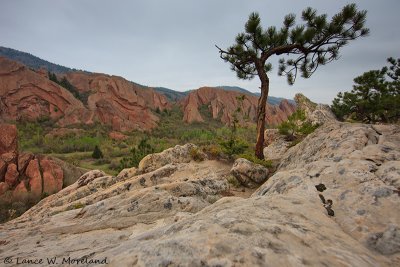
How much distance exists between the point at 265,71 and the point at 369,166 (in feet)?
27.0

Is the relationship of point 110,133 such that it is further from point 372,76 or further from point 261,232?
point 261,232

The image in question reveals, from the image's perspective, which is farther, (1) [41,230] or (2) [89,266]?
(1) [41,230]

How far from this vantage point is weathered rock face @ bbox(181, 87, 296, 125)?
3831 inches

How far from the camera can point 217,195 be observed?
837cm

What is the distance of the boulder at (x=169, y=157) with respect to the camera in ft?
38.8

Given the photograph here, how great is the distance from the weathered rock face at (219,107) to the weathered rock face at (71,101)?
56.0ft

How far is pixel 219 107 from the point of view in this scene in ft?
345

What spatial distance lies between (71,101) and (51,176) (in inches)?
2264

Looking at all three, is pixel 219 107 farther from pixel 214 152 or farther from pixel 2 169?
pixel 214 152

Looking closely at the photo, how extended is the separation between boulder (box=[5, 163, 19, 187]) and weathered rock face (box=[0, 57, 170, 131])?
49.2 meters

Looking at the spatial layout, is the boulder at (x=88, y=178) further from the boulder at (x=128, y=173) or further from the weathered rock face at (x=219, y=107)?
the weathered rock face at (x=219, y=107)

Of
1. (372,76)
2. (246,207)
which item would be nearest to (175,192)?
(246,207)

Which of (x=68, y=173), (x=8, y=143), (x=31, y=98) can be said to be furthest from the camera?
(x=31, y=98)

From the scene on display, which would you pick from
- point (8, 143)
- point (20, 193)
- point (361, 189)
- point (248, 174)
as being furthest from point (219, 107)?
point (361, 189)
